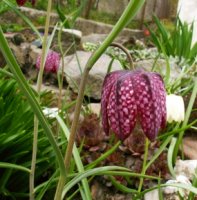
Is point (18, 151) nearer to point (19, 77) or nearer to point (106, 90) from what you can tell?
point (106, 90)

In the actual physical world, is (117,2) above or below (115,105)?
Result: below

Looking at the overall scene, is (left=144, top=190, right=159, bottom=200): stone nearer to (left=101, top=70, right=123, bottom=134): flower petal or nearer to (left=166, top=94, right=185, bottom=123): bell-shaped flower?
(left=166, top=94, right=185, bottom=123): bell-shaped flower

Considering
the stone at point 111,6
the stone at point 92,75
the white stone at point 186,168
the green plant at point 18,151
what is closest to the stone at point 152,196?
the white stone at point 186,168

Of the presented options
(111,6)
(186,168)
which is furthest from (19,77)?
(111,6)

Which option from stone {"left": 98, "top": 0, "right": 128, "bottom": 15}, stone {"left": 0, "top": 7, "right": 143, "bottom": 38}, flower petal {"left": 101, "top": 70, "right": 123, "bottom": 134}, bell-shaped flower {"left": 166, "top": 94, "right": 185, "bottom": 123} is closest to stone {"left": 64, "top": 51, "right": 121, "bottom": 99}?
bell-shaped flower {"left": 166, "top": 94, "right": 185, "bottom": 123}

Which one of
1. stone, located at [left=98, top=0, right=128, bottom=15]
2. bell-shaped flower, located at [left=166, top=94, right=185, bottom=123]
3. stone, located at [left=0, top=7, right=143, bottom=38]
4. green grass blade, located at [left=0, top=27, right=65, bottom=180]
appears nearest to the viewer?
green grass blade, located at [left=0, top=27, right=65, bottom=180]

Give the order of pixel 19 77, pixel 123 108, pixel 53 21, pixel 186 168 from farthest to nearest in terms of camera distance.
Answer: pixel 53 21 → pixel 186 168 → pixel 123 108 → pixel 19 77

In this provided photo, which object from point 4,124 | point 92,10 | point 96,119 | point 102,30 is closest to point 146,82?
point 4,124

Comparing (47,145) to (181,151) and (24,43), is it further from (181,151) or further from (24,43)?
(24,43)

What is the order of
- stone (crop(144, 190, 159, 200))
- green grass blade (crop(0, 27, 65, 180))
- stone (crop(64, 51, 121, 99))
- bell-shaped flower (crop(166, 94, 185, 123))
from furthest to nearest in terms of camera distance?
stone (crop(64, 51, 121, 99))
stone (crop(144, 190, 159, 200))
bell-shaped flower (crop(166, 94, 185, 123))
green grass blade (crop(0, 27, 65, 180))
